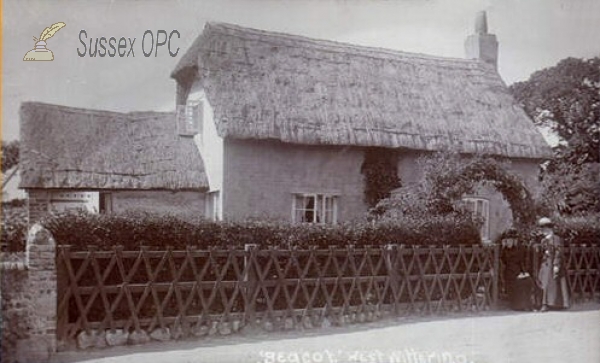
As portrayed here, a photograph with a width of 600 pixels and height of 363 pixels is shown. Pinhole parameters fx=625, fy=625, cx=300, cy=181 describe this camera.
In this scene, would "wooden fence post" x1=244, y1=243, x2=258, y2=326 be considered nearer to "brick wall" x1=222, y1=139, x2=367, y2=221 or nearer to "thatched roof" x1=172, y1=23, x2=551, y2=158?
"brick wall" x1=222, y1=139, x2=367, y2=221

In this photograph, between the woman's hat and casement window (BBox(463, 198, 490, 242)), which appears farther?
casement window (BBox(463, 198, 490, 242))

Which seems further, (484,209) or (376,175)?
(484,209)

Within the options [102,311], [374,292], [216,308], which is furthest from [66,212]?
[374,292]

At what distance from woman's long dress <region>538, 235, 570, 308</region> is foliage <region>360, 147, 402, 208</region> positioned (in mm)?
5081

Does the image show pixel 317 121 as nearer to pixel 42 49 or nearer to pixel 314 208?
pixel 314 208

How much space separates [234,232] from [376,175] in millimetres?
7386

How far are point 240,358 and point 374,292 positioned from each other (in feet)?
12.6

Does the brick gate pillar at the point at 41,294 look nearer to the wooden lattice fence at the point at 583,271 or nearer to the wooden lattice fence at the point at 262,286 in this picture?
the wooden lattice fence at the point at 262,286

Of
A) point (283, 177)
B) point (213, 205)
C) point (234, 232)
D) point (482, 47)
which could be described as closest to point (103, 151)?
point (213, 205)

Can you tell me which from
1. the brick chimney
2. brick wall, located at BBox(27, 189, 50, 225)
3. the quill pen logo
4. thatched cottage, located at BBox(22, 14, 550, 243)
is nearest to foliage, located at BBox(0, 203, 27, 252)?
brick wall, located at BBox(27, 189, 50, 225)

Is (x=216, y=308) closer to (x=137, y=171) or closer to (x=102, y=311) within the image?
(x=102, y=311)

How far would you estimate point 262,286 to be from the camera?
34.6ft

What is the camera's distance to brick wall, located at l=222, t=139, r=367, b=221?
15609 mm

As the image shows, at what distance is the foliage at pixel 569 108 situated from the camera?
74.6 feet
